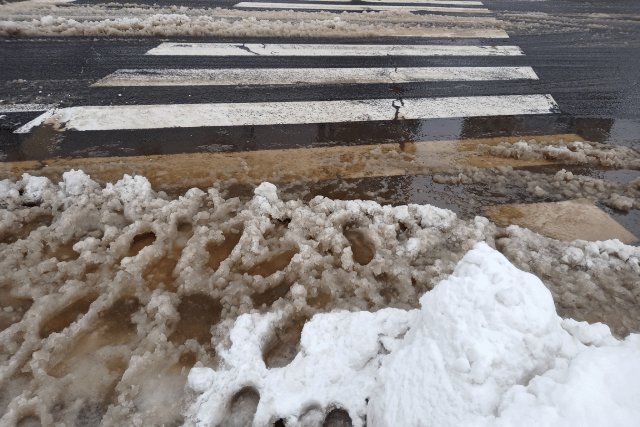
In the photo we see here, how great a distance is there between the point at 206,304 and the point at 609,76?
515 centimetres

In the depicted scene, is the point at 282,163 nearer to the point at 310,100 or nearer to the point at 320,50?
the point at 310,100

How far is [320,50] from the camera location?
4.58 meters

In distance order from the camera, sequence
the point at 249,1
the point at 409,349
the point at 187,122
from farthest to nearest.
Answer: the point at 249,1 < the point at 187,122 < the point at 409,349

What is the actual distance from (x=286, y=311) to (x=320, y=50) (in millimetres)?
3951

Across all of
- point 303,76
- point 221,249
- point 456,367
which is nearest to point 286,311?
point 221,249

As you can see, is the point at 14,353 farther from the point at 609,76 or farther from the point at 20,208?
the point at 609,76

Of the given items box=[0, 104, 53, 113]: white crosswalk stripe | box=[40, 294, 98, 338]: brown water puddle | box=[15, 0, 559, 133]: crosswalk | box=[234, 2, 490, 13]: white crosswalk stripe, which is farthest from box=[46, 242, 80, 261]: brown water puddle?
box=[234, 2, 490, 13]: white crosswalk stripe

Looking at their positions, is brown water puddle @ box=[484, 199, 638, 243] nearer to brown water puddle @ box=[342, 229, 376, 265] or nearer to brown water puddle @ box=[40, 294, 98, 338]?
brown water puddle @ box=[342, 229, 376, 265]

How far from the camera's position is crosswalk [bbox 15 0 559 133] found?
2961 mm

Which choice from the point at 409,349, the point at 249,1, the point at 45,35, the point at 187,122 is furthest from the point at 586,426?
the point at 249,1

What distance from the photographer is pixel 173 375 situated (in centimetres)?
135

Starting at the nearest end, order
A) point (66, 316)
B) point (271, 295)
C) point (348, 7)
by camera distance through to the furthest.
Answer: point (66, 316) → point (271, 295) → point (348, 7)

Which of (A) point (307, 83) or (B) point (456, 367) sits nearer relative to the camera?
(B) point (456, 367)

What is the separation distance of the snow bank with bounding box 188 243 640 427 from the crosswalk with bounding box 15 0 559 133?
2.10m
